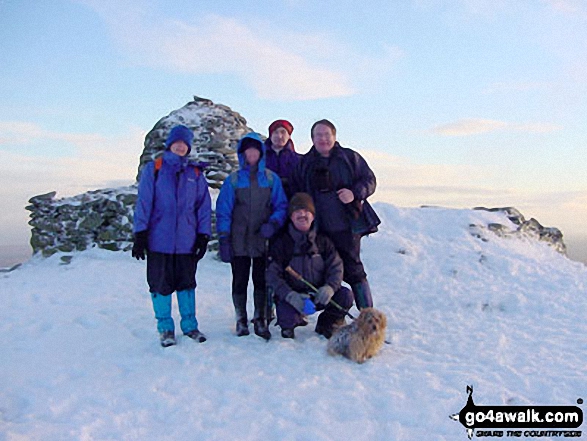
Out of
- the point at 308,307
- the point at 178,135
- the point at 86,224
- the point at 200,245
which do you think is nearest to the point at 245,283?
the point at 200,245

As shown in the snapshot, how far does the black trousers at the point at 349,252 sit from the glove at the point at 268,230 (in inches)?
27.1

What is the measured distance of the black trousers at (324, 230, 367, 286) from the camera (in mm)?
5738

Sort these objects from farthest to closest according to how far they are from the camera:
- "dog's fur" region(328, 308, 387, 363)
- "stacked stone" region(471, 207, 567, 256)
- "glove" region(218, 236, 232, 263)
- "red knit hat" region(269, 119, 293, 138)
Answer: "stacked stone" region(471, 207, 567, 256) → "red knit hat" region(269, 119, 293, 138) → "glove" region(218, 236, 232, 263) → "dog's fur" region(328, 308, 387, 363)

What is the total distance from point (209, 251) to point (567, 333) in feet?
23.4

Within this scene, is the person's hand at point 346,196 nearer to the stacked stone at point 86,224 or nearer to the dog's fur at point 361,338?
the dog's fur at point 361,338

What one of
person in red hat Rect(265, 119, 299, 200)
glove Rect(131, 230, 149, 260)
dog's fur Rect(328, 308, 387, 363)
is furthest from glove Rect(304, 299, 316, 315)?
glove Rect(131, 230, 149, 260)

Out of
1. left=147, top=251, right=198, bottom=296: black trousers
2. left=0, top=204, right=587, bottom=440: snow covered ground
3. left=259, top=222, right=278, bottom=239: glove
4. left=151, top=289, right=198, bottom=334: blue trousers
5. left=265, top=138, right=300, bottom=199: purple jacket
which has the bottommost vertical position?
left=0, top=204, right=587, bottom=440: snow covered ground

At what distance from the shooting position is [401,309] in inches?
292

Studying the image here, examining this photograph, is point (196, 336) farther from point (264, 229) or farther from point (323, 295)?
point (323, 295)

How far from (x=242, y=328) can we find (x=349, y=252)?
163 cm

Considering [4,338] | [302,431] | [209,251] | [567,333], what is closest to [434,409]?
[302,431]

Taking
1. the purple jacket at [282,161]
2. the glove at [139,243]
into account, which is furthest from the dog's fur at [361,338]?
the glove at [139,243]

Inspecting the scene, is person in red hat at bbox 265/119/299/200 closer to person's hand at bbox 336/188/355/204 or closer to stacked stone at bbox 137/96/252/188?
person's hand at bbox 336/188/355/204

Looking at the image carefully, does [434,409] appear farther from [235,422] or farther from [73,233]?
[73,233]
